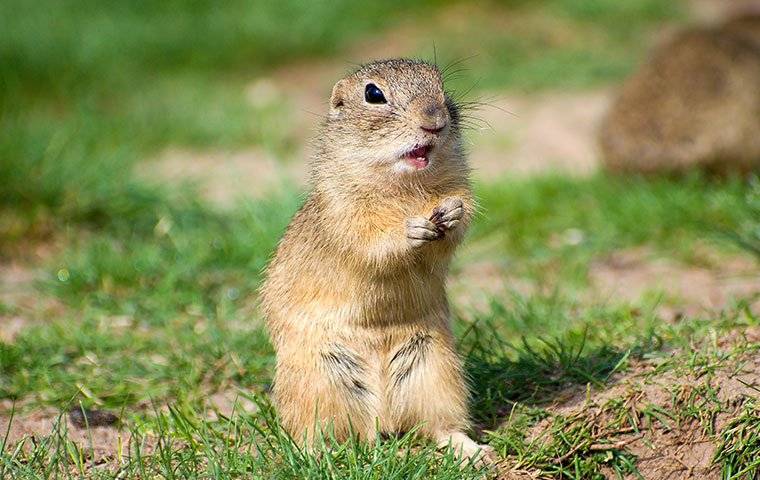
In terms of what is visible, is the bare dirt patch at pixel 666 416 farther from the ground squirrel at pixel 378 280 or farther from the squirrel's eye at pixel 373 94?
the squirrel's eye at pixel 373 94

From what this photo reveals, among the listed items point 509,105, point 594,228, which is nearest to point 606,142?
point 594,228

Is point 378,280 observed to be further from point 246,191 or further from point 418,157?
point 246,191

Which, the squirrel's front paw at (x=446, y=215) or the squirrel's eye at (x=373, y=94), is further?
the squirrel's eye at (x=373, y=94)

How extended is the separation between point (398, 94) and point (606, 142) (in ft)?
13.9

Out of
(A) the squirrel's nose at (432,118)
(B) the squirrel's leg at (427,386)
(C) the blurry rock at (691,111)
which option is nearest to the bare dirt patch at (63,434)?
(B) the squirrel's leg at (427,386)

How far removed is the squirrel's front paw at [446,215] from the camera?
334 cm

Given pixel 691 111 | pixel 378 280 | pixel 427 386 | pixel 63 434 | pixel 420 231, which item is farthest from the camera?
pixel 691 111

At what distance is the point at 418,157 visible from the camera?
11.1 ft

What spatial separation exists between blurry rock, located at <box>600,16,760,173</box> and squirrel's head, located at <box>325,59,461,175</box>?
384 centimetres

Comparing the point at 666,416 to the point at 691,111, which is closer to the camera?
the point at 666,416

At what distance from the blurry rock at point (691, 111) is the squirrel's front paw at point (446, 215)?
4.09 metres

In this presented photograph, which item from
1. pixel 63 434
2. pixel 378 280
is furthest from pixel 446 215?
pixel 63 434

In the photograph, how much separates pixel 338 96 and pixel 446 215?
66 cm

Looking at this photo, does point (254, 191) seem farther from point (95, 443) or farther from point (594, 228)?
point (95, 443)
